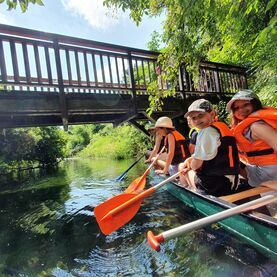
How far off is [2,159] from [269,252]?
61.4ft

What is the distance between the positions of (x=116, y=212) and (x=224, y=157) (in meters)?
1.55

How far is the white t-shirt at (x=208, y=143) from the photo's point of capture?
10.4ft

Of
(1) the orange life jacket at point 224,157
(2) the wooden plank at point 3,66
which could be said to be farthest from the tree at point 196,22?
(2) the wooden plank at point 3,66

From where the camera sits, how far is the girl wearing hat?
8.93 ft

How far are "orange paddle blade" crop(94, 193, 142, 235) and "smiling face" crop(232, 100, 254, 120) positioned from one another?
179 cm

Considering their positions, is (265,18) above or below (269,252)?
above

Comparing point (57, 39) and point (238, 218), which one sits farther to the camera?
point (57, 39)

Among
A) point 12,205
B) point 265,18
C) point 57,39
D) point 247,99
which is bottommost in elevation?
point 12,205

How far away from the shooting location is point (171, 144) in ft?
17.4

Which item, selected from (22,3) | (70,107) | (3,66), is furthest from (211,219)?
(3,66)

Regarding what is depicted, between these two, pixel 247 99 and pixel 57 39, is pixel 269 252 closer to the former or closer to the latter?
pixel 247 99

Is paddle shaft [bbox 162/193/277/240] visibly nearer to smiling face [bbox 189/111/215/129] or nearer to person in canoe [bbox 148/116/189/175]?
smiling face [bbox 189/111/215/129]

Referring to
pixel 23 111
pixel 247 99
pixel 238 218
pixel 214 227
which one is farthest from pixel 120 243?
pixel 23 111

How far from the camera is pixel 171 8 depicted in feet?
11.7
